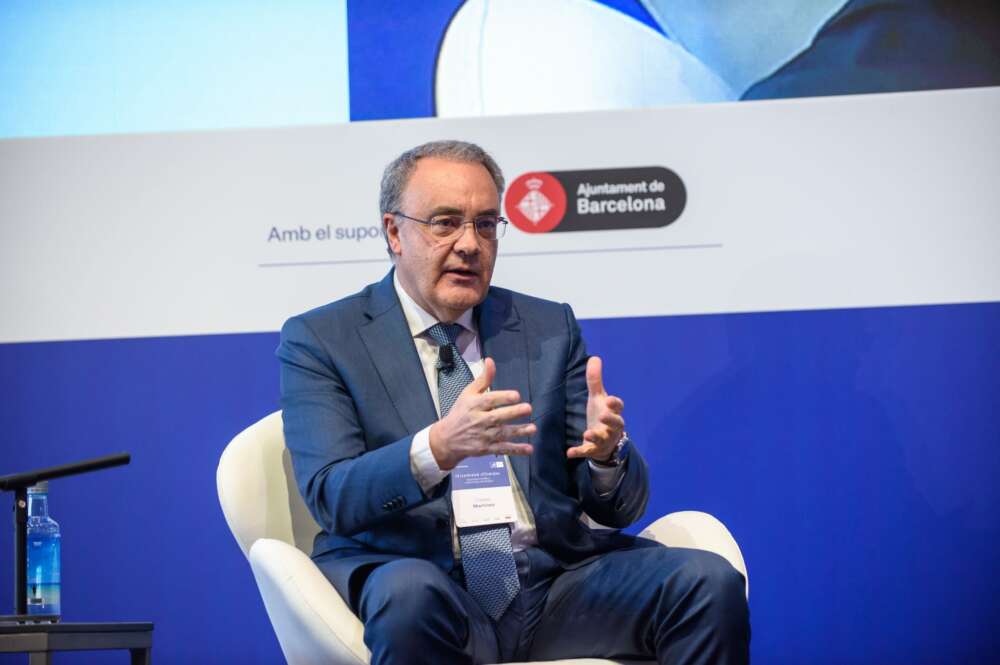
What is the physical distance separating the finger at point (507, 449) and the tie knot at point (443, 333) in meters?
0.50

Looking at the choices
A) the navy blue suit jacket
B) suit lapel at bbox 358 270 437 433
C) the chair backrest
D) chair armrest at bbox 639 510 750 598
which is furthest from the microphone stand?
chair armrest at bbox 639 510 750 598

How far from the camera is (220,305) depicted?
4184 mm

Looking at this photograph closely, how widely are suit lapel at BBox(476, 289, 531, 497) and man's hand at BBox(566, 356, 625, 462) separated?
0.22m

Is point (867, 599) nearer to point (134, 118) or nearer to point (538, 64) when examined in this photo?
point (538, 64)

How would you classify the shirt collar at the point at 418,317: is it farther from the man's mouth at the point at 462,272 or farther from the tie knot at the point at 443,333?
the man's mouth at the point at 462,272

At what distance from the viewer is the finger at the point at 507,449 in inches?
87.1

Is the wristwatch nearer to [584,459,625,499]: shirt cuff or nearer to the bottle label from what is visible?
[584,459,625,499]: shirt cuff

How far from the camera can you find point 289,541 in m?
2.74

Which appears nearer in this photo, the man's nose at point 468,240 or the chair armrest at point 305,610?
the chair armrest at point 305,610

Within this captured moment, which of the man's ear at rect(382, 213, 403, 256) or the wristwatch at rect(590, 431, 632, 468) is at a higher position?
the man's ear at rect(382, 213, 403, 256)

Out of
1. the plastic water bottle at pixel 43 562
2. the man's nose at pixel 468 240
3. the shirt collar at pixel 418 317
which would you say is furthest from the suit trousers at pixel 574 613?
the plastic water bottle at pixel 43 562

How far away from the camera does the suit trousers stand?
6.88 ft

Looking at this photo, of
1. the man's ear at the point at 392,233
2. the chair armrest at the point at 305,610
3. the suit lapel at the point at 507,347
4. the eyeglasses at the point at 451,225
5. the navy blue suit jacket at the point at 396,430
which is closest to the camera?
the chair armrest at the point at 305,610

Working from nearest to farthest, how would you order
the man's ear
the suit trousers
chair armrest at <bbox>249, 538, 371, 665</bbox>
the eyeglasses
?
the suit trousers < chair armrest at <bbox>249, 538, 371, 665</bbox> < the eyeglasses < the man's ear
